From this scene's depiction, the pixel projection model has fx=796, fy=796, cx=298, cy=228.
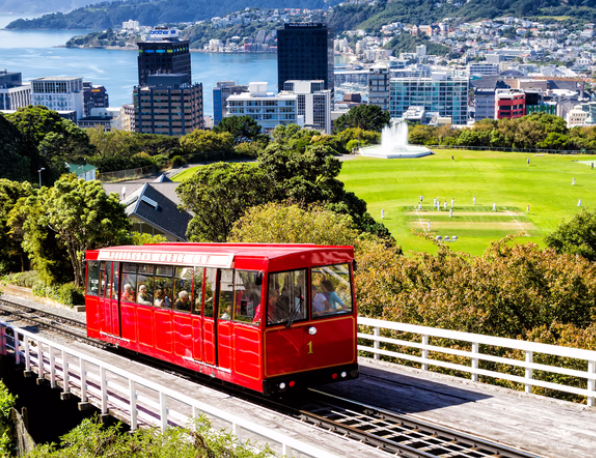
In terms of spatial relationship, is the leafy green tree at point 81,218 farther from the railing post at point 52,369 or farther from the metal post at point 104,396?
the metal post at point 104,396

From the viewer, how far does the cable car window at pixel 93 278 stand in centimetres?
1805

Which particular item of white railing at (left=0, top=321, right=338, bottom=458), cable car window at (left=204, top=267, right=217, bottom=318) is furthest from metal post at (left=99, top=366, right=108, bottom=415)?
cable car window at (left=204, top=267, right=217, bottom=318)

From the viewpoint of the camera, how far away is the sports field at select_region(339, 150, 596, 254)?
67.6m

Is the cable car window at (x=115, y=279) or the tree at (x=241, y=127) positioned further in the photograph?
the tree at (x=241, y=127)

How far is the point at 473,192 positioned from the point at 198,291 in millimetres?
77438

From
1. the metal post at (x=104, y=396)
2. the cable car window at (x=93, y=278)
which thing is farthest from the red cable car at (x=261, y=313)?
the cable car window at (x=93, y=278)

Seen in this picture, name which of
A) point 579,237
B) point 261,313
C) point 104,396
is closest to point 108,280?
point 104,396

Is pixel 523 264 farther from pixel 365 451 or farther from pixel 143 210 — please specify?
pixel 143 210

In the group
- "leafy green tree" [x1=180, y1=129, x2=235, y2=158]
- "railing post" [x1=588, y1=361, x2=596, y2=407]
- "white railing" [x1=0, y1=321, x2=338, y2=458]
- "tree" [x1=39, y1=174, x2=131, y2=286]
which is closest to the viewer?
"white railing" [x1=0, y1=321, x2=338, y2=458]

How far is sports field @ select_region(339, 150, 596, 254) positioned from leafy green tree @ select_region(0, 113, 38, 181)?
31.7 meters

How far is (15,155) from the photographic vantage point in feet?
221

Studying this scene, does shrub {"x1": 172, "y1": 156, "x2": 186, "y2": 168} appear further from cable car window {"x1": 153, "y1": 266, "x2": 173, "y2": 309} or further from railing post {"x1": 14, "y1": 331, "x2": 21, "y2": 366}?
cable car window {"x1": 153, "y1": 266, "x2": 173, "y2": 309}

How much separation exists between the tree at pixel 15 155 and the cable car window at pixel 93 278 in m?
A: 49.6

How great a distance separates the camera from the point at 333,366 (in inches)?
517
